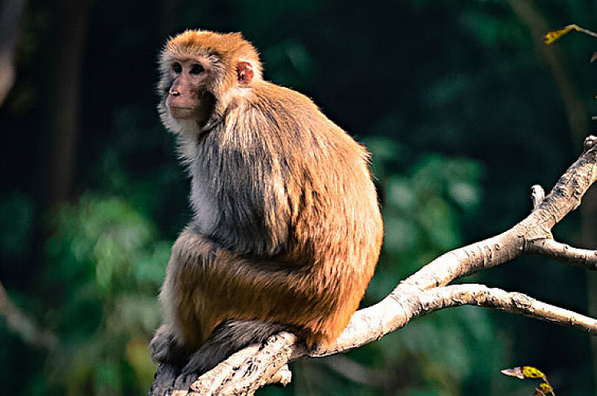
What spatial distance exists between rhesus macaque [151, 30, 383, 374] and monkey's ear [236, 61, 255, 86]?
6 centimetres

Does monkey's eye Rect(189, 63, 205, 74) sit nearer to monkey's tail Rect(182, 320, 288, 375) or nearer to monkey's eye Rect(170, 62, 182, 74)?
monkey's eye Rect(170, 62, 182, 74)

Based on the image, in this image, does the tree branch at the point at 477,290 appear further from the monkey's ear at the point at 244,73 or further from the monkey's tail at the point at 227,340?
the monkey's ear at the point at 244,73

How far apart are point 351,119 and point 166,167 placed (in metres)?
2.03

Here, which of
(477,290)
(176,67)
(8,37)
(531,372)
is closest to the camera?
(531,372)

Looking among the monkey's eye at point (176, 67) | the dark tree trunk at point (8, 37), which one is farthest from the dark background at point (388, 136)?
the monkey's eye at point (176, 67)

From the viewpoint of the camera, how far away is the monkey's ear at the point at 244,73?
2918 millimetres

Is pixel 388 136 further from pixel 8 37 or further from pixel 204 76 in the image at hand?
pixel 204 76

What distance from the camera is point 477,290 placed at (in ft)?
9.30

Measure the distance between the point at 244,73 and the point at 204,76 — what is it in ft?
0.47

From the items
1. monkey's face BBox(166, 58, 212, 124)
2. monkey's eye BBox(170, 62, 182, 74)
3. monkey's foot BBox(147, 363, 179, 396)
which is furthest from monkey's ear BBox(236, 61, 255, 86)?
monkey's foot BBox(147, 363, 179, 396)

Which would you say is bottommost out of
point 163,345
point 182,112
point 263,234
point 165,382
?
point 165,382

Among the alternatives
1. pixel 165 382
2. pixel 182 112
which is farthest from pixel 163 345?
pixel 182 112

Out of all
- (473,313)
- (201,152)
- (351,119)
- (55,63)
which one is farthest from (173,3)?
(201,152)

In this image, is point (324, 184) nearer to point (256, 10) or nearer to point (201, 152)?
point (201, 152)
